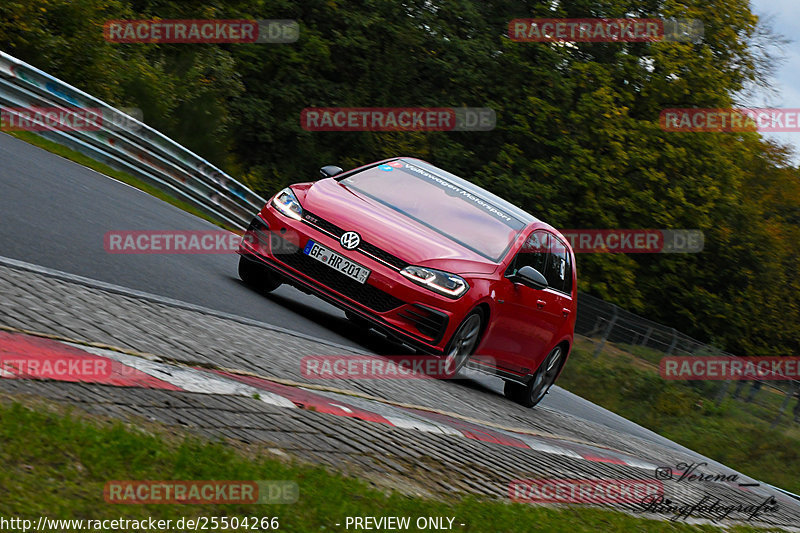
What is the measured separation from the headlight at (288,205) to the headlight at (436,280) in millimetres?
1265

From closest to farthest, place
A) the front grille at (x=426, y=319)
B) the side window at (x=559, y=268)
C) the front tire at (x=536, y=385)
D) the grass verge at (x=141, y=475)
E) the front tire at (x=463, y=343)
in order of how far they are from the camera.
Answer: the grass verge at (x=141, y=475) < the front grille at (x=426, y=319) < the front tire at (x=463, y=343) < the side window at (x=559, y=268) < the front tire at (x=536, y=385)

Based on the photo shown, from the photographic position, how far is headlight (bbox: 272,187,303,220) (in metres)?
10.4

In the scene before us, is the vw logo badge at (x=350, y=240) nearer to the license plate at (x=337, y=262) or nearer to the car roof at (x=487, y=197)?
the license plate at (x=337, y=262)

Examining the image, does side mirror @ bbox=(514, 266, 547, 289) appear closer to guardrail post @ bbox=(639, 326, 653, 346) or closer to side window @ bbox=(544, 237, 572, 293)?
side window @ bbox=(544, 237, 572, 293)

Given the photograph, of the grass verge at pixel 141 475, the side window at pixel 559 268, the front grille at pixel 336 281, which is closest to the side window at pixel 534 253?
the side window at pixel 559 268

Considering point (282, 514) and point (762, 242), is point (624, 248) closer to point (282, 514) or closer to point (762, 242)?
point (762, 242)

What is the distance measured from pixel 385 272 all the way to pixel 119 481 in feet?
19.3

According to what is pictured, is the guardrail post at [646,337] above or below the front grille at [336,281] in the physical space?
below

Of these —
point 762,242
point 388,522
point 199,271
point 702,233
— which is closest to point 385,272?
point 199,271

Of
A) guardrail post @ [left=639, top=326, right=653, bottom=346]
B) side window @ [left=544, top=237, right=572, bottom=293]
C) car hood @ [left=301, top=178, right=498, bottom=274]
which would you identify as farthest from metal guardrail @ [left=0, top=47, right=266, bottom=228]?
guardrail post @ [left=639, top=326, right=653, bottom=346]

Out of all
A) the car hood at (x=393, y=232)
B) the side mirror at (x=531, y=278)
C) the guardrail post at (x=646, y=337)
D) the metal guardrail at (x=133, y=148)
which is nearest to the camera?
the car hood at (x=393, y=232)

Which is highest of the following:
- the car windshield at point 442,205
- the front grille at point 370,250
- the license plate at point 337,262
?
the car windshield at point 442,205

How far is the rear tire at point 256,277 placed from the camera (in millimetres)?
11414

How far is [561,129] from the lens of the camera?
37875 mm
